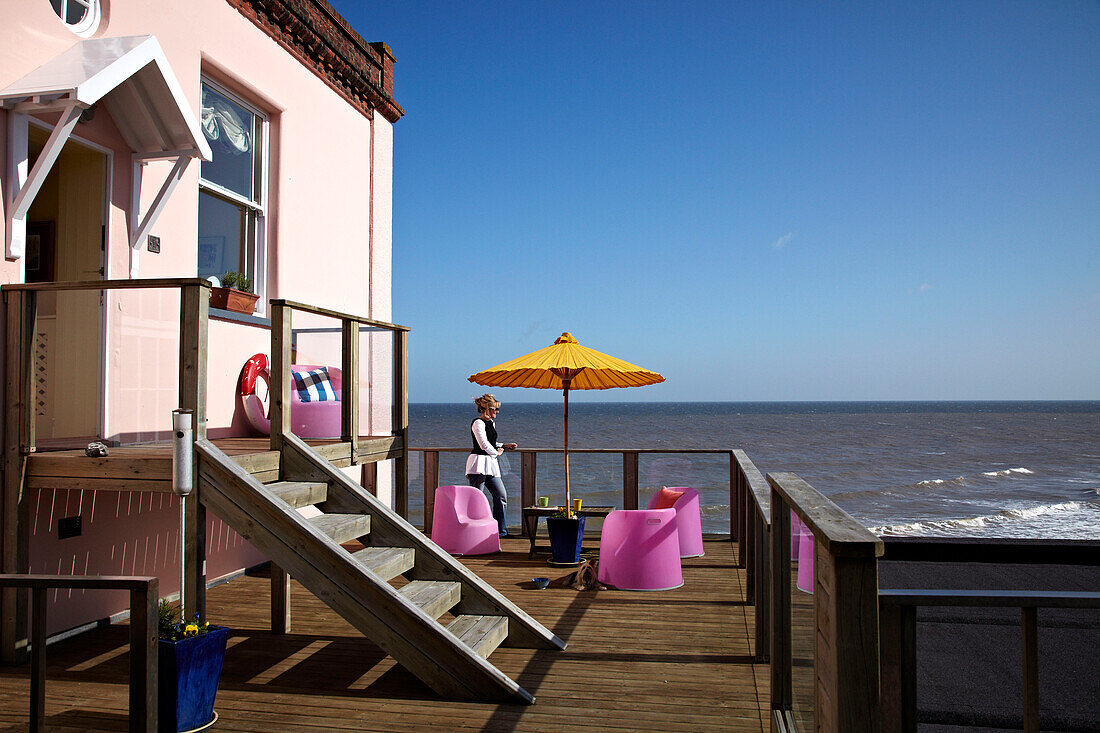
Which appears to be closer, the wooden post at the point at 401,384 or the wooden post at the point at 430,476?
the wooden post at the point at 401,384

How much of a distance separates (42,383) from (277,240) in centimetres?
Answer: 307

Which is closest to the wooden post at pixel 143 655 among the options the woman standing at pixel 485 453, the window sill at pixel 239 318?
the window sill at pixel 239 318

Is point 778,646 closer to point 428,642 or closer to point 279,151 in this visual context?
point 428,642

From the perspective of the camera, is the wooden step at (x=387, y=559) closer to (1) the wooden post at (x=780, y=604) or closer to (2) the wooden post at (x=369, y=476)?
(1) the wooden post at (x=780, y=604)

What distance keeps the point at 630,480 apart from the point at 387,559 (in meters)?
5.31

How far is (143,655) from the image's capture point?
2789 mm

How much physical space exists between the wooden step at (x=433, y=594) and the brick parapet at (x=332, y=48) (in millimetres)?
5163

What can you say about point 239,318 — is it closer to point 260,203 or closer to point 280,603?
point 260,203

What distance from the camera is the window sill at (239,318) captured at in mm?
6680

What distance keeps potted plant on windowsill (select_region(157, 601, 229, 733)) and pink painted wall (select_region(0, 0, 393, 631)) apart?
5.25 ft

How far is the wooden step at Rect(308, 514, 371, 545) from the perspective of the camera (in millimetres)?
4897

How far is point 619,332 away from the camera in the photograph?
195 feet

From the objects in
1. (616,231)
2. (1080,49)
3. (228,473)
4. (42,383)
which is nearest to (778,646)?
(228,473)

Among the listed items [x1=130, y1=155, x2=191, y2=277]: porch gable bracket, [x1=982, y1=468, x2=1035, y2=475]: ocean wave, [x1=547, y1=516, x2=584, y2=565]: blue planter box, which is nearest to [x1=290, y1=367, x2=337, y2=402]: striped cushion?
[x1=130, y1=155, x2=191, y2=277]: porch gable bracket
